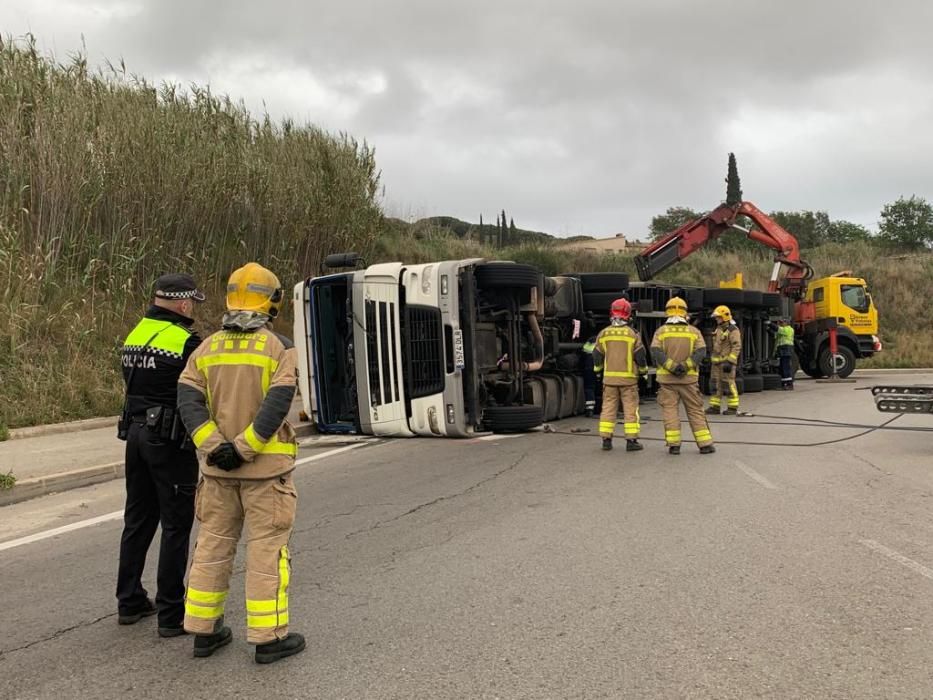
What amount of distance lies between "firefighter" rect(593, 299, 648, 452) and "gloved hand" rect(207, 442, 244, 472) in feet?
20.4

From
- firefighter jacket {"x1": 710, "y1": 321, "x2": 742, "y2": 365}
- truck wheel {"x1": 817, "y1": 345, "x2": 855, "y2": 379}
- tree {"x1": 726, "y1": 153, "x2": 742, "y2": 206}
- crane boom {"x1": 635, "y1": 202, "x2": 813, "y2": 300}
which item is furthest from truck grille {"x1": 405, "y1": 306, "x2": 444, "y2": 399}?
tree {"x1": 726, "y1": 153, "x2": 742, "y2": 206}

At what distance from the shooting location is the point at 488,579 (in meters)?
4.23

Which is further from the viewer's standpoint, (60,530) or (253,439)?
(60,530)

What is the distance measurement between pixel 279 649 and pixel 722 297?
14.3 m

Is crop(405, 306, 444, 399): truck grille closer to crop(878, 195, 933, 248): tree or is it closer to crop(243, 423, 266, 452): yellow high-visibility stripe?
crop(243, 423, 266, 452): yellow high-visibility stripe

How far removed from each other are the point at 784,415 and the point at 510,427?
5.14 m

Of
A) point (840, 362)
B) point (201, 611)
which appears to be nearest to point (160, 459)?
point (201, 611)

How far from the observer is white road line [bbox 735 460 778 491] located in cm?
661

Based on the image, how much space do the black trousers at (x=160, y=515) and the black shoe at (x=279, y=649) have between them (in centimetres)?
65

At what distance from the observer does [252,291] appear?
11.0 feet

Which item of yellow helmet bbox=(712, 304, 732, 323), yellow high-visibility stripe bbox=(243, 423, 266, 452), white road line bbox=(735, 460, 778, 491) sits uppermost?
yellow helmet bbox=(712, 304, 732, 323)

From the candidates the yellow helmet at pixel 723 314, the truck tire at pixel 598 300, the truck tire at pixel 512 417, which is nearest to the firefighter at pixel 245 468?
the truck tire at pixel 512 417

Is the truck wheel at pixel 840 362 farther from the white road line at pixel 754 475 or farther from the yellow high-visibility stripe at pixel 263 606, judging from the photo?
the yellow high-visibility stripe at pixel 263 606

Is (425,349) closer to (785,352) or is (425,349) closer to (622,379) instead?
(622,379)
